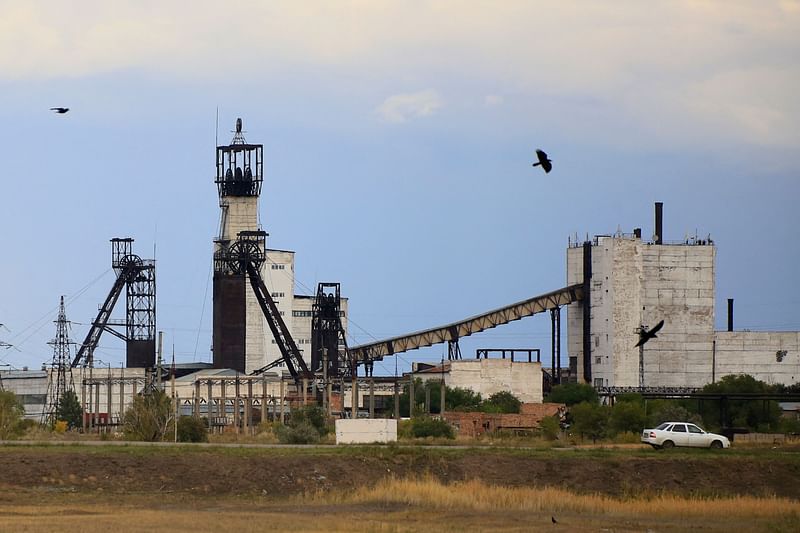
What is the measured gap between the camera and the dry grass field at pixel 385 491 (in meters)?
43.4

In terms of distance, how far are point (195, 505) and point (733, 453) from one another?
22.8 metres

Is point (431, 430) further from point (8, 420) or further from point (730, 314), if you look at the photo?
point (730, 314)

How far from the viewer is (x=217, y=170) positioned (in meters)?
149

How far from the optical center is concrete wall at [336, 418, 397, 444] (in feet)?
224

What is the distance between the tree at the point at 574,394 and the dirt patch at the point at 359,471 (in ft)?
215

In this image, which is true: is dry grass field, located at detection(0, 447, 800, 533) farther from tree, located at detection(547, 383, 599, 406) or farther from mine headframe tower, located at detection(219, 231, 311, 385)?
mine headframe tower, located at detection(219, 231, 311, 385)

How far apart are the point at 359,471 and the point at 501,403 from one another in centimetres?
7111

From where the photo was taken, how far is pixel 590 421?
9206 centimetres

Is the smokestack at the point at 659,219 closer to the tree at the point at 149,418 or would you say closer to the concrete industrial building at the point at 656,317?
the concrete industrial building at the point at 656,317

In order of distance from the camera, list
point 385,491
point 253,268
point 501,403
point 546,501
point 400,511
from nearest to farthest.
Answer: point 400,511 → point 546,501 → point 385,491 → point 501,403 → point 253,268

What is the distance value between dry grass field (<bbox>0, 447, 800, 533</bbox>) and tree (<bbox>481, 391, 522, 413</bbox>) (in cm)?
5853

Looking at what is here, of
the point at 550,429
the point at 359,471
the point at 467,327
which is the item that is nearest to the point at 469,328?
the point at 467,327

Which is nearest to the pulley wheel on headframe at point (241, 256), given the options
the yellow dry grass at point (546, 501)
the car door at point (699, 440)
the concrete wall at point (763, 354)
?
the concrete wall at point (763, 354)

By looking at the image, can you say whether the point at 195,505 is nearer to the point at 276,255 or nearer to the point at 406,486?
the point at 406,486
